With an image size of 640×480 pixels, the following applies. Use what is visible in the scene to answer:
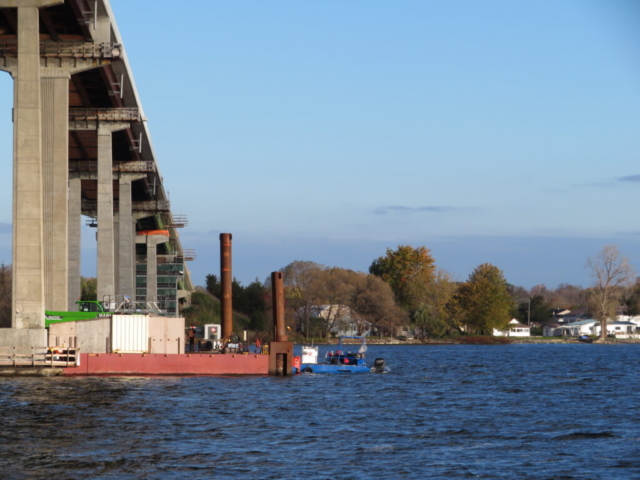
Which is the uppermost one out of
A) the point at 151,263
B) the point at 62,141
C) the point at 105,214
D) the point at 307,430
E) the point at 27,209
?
the point at 62,141

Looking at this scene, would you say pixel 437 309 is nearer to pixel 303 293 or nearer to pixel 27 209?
pixel 303 293

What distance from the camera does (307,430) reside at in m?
34.9

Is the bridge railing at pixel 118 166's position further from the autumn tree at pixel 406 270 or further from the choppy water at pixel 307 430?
the autumn tree at pixel 406 270

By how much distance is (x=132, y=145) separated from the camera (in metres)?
82.4

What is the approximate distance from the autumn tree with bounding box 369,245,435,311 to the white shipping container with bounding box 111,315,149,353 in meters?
113

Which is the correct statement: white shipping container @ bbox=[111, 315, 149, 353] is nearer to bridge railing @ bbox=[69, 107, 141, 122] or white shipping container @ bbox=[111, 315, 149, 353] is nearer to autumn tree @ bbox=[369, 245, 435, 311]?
bridge railing @ bbox=[69, 107, 141, 122]

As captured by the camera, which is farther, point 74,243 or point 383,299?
point 383,299

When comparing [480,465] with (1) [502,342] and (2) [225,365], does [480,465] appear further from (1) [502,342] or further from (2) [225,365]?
(1) [502,342]

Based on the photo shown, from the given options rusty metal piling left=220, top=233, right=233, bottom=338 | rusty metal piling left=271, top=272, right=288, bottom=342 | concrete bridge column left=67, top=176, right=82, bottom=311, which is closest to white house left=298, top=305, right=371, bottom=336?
concrete bridge column left=67, top=176, right=82, bottom=311

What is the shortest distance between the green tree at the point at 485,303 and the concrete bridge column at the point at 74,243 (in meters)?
101

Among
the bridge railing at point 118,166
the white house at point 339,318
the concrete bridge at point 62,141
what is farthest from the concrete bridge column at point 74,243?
the white house at point 339,318

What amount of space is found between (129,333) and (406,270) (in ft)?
388

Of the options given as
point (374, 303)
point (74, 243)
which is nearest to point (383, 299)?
point (374, 303)

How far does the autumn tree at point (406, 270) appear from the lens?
555 feet
